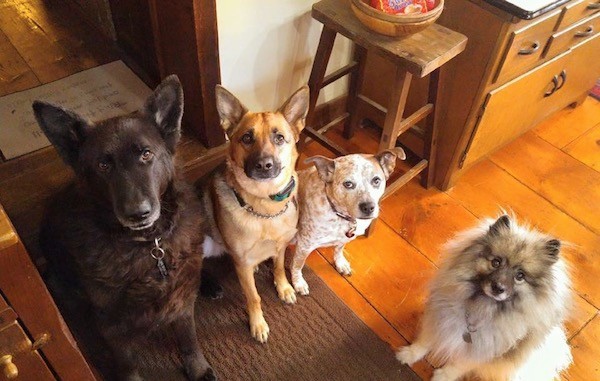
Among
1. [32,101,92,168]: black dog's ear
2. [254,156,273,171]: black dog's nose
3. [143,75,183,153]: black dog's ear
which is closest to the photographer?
[32,101,92,168]: black dog's ear

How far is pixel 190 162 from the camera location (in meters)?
2.01

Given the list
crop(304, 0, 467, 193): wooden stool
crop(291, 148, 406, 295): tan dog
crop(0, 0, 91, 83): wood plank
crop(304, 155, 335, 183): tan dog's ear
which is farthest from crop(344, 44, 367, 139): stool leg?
crop(0, 0, 91, 83): wood plank

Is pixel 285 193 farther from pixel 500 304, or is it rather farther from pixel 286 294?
pixel 500 304

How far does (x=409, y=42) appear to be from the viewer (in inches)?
67.6

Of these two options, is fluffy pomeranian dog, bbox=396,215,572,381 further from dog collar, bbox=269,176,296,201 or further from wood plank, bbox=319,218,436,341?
dog collar, bbox=269,176,296,201

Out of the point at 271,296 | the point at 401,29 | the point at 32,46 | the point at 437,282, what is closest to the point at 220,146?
the point at 271,296

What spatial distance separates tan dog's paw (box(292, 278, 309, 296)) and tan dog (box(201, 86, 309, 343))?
25 cm

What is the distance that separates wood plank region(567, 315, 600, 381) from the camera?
177cm

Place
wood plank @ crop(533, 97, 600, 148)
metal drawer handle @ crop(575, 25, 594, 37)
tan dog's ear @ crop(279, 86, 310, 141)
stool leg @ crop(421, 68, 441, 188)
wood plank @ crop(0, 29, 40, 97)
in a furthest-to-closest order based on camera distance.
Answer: wood plank @ crop(533, 97, 600, 148) < wood plank @ crop(0, 29, 40, 97) < metal drawer handle @ crop(575, 25, 594, 37) < stool leg @ crop(421, 68, 441, 188) < tan dog's ear @ crop(279, 86, 310, 141)

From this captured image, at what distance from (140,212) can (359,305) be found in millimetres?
1122

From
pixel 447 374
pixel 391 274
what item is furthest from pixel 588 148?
pixel 447 374

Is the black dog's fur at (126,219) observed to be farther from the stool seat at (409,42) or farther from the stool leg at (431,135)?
the stool leg at (431,135)

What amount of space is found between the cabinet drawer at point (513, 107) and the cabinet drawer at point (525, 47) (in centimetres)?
7

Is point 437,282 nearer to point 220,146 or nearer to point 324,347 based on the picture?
point 324,347
